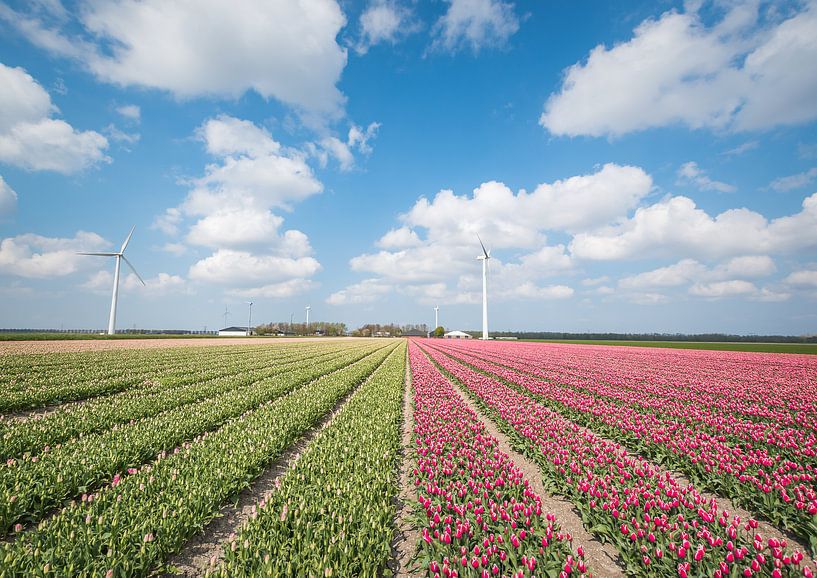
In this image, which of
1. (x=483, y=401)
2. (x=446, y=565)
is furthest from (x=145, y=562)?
(x=483, y=401)

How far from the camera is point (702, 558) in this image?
4.37m

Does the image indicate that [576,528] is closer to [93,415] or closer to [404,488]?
[404,488]

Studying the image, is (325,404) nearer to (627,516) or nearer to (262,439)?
(262,439)

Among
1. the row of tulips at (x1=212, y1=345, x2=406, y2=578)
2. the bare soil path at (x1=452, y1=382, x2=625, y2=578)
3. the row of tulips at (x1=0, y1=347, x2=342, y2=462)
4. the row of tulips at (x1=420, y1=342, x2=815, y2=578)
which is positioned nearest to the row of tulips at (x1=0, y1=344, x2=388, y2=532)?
the row of tulips at (x1=0, y1=347, x2=342, y2=462)

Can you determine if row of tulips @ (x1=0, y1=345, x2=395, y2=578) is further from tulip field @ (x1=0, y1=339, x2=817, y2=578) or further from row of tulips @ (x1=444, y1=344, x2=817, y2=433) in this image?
row of tulips @ (x1=444, y1=344, x2=817, y2=433)

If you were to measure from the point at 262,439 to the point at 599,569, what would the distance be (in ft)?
24.2

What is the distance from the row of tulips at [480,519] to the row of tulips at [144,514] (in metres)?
3.42

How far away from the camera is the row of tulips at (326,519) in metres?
4.25

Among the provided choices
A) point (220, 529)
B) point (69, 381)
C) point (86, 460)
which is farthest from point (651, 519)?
point (69, 381)

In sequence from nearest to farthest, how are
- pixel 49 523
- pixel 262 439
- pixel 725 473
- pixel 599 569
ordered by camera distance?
pixel 599 569
pixel 49 523
pixel 725 473
pixel 262 439

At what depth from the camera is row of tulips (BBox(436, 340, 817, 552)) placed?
5.87m

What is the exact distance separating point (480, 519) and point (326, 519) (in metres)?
2.28

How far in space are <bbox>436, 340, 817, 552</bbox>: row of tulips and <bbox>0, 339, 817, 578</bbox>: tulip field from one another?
49 millimetres

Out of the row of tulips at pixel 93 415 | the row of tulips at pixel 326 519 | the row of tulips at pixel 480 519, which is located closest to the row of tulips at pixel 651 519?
the row of tulips at pixel 480 519
